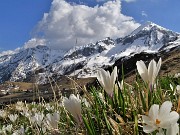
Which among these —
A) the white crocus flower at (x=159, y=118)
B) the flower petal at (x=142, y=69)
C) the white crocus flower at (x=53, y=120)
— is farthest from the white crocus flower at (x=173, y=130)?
the white crocus flower at (x=53, y=120)

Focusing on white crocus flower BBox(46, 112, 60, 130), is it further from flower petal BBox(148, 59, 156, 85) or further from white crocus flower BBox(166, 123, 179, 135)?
white crocus flower BBox(166, 123, 179, 135)

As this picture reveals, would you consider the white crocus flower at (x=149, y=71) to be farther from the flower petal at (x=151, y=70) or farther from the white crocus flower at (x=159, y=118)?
the white crocus flower at (x=159, y=118)

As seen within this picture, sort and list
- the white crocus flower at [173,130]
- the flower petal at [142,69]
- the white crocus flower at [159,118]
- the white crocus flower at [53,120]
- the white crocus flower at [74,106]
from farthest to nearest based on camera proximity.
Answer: the white crocus flower at [53,120]
the flower petal at [142,69]
the white crocus flower at [74,106]
the white crocus flower at [159,118]
the white crocus flower at [173,130]

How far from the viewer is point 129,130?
2.55 meters

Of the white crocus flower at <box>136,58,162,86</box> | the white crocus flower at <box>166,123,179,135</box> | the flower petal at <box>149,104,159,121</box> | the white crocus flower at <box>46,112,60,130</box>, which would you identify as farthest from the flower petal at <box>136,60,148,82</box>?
the white crocus flower at <box>166,123,179,135</box>

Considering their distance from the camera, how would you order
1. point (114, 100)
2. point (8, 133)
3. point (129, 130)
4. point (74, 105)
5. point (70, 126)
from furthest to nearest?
point (8, 133) → point (70, 126) → point (114, 100) → point (74, 105) → point (129, 130)

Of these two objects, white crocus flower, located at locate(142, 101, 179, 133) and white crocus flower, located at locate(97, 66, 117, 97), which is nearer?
white crocus flower, located at locate(142, 101, 179, 133)

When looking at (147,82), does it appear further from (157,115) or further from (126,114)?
(157,115)

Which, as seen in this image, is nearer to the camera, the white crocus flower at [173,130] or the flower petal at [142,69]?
the white crocus flower at [173,130]

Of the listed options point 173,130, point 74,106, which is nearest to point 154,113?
point 173,130

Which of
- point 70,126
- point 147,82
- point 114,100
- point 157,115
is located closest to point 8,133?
point 70,126

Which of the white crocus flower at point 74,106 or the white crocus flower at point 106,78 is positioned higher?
the white crocus flower at point 106,78

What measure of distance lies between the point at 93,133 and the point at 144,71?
0.72 metres

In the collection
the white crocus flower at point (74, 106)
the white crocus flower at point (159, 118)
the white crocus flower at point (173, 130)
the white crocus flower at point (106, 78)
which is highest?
the white crocus flower at point (106, 78)
